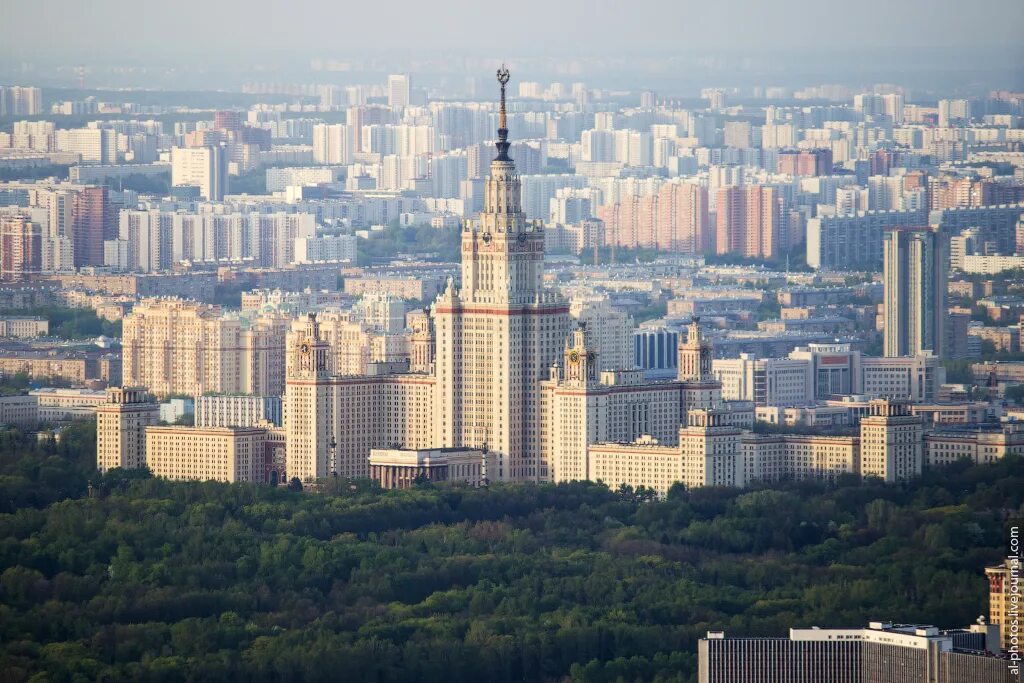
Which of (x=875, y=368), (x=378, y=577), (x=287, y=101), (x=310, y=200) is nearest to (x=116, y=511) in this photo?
(x=378, y=577)

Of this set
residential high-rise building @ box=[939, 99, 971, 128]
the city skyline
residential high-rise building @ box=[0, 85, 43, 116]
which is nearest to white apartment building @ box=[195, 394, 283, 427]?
the city skyline

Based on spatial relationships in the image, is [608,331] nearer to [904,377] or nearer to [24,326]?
[904,377]

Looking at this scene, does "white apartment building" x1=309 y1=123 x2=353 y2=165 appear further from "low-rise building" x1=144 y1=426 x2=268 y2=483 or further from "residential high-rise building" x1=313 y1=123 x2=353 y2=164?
"low-rise building" x1=144 y1=426 x2=268 y2=483

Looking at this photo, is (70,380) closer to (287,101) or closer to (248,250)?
(248,250)

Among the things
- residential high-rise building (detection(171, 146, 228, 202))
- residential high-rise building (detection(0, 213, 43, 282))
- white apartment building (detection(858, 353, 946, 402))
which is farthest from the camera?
residential high-rise building (detection(171, 146, 228, 202))

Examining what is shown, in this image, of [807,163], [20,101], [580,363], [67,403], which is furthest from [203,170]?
[580,363]

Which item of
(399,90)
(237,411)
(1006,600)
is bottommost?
(1006,600)

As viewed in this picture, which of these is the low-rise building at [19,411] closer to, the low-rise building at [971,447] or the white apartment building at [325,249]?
the low-rise building at [971,447]
